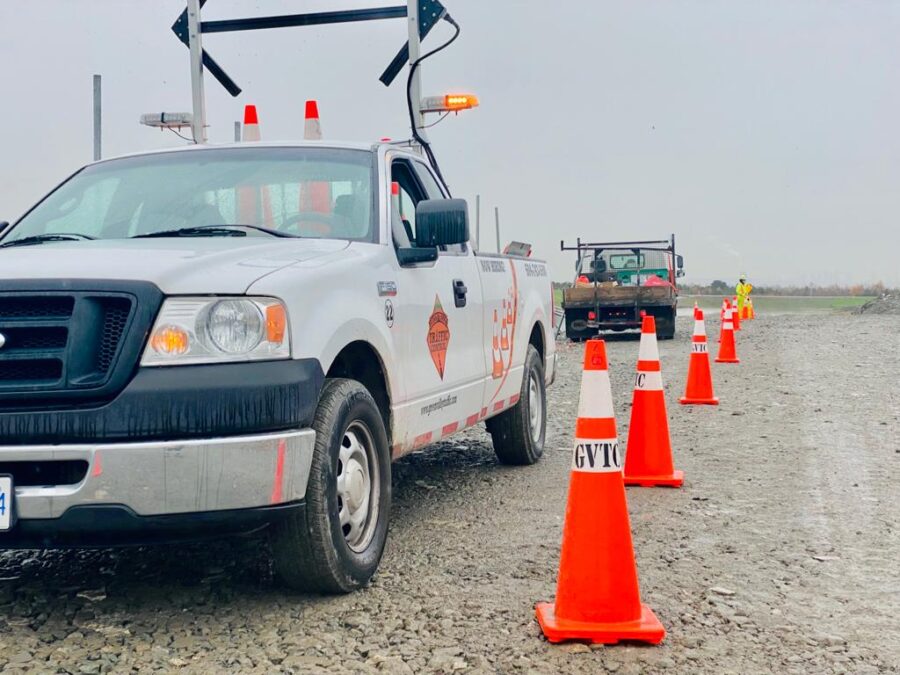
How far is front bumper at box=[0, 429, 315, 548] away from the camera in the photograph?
148 inches

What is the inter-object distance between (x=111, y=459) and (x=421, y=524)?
8.02 feet

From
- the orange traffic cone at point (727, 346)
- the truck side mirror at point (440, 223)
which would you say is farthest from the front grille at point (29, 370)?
the orange traffic cone at point (727, 346)

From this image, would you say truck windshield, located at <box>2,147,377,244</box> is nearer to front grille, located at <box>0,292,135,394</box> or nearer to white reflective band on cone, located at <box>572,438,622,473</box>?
front grille, located at <box>0,292,135,394</box>

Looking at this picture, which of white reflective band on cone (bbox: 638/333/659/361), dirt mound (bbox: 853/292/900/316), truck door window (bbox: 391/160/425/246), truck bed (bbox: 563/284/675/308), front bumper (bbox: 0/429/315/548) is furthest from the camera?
dirt mound (bbox: 853/292/900/316)

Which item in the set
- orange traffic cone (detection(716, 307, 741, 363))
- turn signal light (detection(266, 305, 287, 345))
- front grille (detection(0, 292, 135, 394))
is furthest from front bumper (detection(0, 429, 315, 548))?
orange traffic cone (detection(716, 307, 741, 363))

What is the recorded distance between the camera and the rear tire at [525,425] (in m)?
7.64

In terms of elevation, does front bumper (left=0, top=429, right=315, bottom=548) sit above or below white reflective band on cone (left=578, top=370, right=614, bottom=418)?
below

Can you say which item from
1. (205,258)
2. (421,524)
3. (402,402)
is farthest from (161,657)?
(421,524)

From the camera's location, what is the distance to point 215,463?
3836 mm

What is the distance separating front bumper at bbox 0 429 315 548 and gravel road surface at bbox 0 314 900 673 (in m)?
0.49

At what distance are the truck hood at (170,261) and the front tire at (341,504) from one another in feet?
1.86

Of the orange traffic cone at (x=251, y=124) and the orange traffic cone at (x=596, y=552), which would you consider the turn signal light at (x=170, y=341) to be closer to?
the orange traffic cone at (x=596, y=552)

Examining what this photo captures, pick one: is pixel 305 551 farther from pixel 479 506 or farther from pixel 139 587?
pixel 479 506

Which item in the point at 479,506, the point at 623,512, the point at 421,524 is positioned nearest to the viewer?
the point at 623,512
